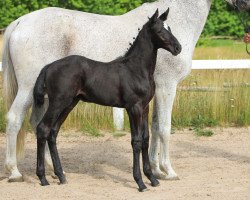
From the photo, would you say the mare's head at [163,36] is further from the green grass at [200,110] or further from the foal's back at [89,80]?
the green grass at [200,110]

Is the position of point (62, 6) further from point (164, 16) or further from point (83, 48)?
point (164, 16)

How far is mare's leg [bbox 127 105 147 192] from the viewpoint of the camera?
727cm

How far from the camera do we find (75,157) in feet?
30.3

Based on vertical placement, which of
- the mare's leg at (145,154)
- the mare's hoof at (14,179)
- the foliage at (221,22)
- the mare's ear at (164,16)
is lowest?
the foliage at (221,22)

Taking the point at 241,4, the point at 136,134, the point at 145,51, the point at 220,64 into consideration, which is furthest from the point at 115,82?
the point at 220,64

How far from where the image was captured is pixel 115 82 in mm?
7332

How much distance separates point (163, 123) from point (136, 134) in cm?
62

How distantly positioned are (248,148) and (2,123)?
3.48 m

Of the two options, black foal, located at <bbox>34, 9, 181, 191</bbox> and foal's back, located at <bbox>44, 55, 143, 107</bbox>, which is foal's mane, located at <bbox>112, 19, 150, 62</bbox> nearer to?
black foal, located at <bbox>34, 9, 181, 191</bbox>

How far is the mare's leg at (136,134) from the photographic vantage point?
7.27 metres

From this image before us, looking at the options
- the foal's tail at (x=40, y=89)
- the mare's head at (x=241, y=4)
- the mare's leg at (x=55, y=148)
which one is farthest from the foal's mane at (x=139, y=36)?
the mare's head at (x=241, y=4)

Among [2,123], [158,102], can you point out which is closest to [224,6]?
[2,123]

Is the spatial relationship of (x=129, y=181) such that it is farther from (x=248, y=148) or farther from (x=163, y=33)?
(x=248, y=148)

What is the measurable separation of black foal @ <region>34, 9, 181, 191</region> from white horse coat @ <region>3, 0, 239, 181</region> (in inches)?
15.7
